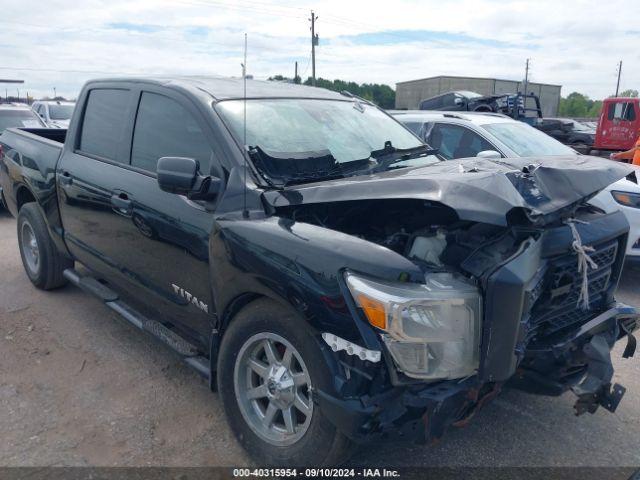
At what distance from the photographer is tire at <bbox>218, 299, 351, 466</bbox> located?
2.36m

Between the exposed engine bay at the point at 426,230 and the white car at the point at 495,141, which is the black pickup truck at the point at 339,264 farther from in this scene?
the white car at the point at 495,141

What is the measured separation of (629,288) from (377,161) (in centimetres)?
371

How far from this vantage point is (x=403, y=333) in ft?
7.10

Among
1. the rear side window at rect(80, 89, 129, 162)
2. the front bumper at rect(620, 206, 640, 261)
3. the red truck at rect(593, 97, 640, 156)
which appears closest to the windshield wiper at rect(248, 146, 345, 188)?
the rear side window at rect(80, 89, 129, 162)

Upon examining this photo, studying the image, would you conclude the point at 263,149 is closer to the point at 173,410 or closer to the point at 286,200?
the point at 286,200

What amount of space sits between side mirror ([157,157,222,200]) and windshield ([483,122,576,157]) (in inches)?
170

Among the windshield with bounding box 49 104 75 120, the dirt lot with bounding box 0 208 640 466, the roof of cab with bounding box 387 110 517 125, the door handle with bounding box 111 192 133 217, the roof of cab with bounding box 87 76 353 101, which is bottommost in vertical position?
the dirt lot with bounding box 0 208 640 466

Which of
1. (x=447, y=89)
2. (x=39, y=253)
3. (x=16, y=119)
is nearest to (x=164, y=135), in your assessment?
(x=39, y=253)

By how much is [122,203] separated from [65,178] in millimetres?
1096

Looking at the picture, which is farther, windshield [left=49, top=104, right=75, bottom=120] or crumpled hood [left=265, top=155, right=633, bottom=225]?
windshield [left=49, top=104, right=75, bottom=120]

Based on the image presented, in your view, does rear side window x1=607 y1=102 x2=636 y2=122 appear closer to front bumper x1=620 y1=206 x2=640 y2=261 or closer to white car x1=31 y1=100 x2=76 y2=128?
front bumper x1=620 y1=206 x2=640 y2=261

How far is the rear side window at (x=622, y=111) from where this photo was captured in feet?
54.1

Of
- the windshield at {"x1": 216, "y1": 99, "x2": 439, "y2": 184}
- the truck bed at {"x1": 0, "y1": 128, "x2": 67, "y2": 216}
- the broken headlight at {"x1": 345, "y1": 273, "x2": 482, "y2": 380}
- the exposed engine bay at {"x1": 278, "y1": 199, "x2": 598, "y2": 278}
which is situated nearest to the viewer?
the broken headlight at {"x1": 345, "y1": 273, "x2": 482, "y2": 380}

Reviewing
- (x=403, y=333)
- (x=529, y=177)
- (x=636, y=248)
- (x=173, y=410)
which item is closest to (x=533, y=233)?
(x=529, y=177)
